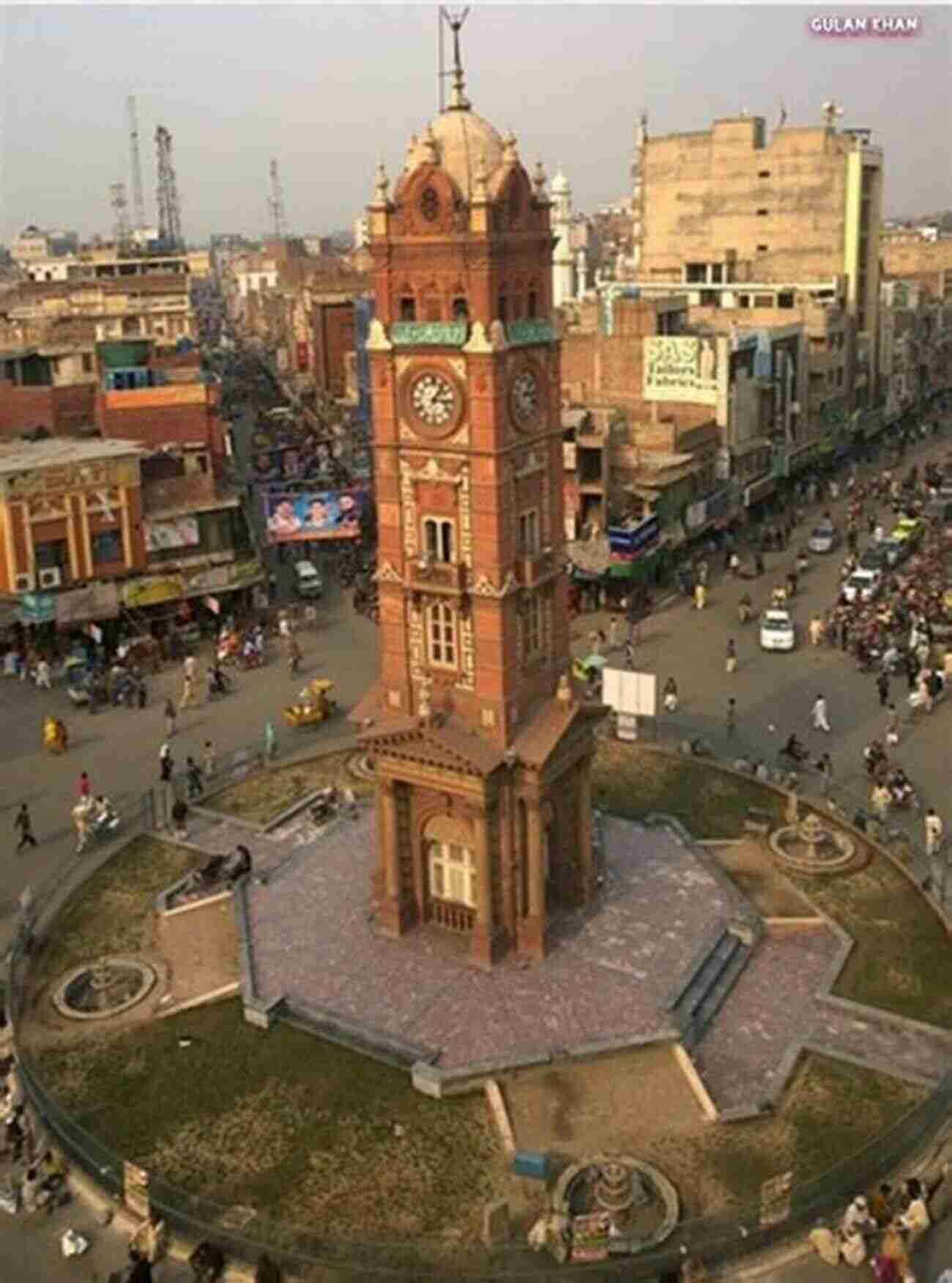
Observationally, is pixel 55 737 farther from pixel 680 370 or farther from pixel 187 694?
pixel 680 370

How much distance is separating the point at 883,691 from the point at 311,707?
22.4 m

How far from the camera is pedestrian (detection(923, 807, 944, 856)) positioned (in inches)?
1492

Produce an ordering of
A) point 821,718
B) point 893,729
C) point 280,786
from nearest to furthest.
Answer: point 280,786, point 893,729, point 821,718

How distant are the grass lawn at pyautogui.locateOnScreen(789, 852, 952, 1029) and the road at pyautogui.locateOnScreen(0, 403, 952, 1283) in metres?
6.32

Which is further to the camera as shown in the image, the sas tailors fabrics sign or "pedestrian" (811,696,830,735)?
the sas tailors fabrics sign

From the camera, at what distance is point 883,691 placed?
5038 centimetres

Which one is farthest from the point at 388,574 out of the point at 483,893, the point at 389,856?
the point at 483,893

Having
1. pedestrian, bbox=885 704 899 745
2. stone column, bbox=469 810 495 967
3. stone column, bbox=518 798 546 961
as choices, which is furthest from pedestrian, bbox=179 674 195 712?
pedestrian, bbox=885 704 899 745

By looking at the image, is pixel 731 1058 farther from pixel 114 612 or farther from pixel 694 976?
pixel 114 612

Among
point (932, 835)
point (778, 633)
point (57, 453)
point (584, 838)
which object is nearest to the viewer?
point (584, 838)

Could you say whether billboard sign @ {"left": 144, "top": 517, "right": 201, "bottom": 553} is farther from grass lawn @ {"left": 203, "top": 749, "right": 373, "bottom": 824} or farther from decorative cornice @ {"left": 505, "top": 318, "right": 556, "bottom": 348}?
decorative cornice @ {"left": 505, "top": 318, "right": 556, "bottom": 348}

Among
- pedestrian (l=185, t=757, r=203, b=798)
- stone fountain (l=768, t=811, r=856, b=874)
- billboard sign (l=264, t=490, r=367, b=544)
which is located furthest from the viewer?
billboard sign (l=264, t=490, r=367, b=544)

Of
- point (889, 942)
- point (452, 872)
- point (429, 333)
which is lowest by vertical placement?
point (889, 942)

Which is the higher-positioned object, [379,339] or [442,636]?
[379,339]
